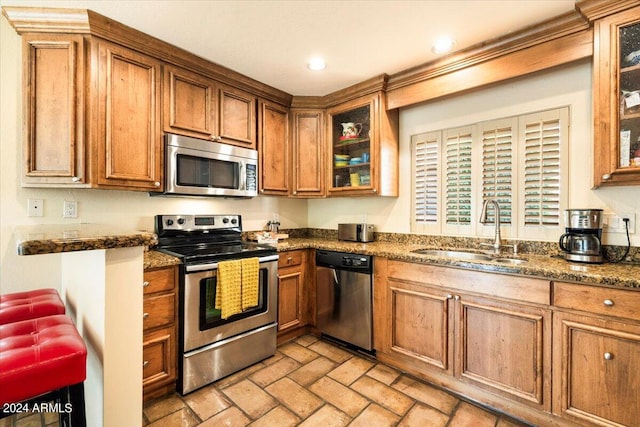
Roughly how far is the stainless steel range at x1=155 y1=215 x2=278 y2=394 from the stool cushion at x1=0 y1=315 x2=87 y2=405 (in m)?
0.86

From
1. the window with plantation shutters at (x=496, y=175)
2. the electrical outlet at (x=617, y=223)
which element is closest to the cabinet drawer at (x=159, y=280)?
the window with plantation shutters at (x=496, y=175)

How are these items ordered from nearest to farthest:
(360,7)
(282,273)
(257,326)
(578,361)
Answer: (578,361)
(360,7)
(257,326)
(282,273)

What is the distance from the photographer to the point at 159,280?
6.22ft

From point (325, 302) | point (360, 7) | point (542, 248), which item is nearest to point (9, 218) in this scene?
point (325, 302)

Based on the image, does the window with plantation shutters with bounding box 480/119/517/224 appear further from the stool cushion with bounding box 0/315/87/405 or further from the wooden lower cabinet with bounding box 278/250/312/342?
the stool cushion with bounding box 0/315/87/405

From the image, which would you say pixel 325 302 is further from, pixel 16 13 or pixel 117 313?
pixel 16 13

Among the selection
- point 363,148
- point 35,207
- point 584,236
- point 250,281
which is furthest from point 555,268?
point 35,207

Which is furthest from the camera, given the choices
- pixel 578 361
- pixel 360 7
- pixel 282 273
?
pixel 282 273

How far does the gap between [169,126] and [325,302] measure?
75.2 inches

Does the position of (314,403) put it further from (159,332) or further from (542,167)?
(542,167)

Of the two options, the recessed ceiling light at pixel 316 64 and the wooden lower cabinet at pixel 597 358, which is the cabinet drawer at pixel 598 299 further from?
the recessed ceiling light at pixel 316 64

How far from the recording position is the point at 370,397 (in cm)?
197

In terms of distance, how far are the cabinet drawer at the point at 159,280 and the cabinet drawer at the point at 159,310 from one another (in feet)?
0.16

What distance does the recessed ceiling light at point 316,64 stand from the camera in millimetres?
2361
